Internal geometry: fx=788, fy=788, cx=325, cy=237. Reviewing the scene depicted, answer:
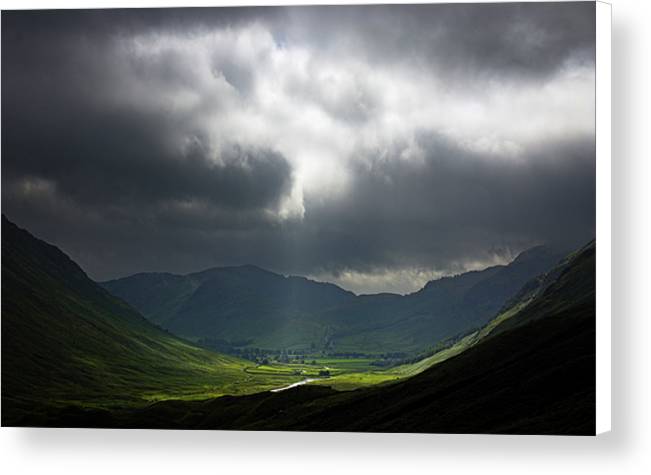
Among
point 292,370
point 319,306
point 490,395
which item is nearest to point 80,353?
point 292,370

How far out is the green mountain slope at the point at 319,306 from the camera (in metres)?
21.5

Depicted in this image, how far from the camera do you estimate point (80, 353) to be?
73.5 ft

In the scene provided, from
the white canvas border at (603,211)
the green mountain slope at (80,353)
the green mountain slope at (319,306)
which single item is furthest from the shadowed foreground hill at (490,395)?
the green mountain slope at (319,306)

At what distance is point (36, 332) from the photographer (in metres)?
21.8

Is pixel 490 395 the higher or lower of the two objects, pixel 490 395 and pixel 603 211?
the lower

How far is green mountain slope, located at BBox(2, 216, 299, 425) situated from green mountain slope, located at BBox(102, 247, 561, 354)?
2.38 feet

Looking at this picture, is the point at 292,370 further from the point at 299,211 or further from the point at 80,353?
the point at 80,353

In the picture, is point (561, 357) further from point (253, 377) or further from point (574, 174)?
point (253, 377)

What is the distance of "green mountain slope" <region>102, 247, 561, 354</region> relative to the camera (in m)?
21.5

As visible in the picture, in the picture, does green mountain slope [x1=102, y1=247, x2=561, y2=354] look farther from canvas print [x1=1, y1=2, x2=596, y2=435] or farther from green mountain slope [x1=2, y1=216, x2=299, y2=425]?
green mountain slope [x1=2, y1=216, x2=299, y2=425]

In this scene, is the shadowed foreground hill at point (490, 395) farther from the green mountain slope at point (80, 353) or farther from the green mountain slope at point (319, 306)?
the green mountain slope at point (319, 306)

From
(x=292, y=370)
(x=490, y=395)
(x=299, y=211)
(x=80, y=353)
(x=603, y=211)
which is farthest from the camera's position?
(x=80, y=353)

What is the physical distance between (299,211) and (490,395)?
7.06 meters

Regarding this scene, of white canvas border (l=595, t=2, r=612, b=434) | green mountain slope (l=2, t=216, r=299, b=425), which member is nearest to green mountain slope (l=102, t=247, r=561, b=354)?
green mountain slope (l=2, t=216, r=299, b=425)
